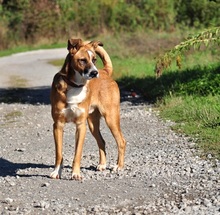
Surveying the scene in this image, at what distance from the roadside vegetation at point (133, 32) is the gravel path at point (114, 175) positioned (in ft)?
11.6

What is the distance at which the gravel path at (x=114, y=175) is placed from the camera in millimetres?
6590

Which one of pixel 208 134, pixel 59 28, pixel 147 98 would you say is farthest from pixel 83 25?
pixel 208 134

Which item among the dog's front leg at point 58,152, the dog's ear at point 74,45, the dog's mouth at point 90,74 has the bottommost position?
the dog's front leg at point 58,152

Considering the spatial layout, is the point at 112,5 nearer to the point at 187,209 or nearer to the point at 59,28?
the point at 59,28

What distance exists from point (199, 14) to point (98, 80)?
28.3m

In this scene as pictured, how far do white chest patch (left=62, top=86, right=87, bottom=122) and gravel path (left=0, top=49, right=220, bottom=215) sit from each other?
0.77 meters

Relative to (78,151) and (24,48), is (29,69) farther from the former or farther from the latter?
(78,151)

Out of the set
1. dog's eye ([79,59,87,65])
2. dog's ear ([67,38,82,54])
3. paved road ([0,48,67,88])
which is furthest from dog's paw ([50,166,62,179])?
paved road ([0,48,67,88])

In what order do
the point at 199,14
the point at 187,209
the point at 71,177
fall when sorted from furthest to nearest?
the point at 199,14, the point at 71,177, the point at 187,209

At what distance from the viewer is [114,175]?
8.01 meters

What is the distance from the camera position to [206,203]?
6.39 metres

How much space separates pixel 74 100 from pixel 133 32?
101ft

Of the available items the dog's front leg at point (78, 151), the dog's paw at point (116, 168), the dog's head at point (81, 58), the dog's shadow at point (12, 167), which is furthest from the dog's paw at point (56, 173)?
the dog's head at point (81, 58)

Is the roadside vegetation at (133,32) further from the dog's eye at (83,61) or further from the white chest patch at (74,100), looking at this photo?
the dog's eye at (83,61)
